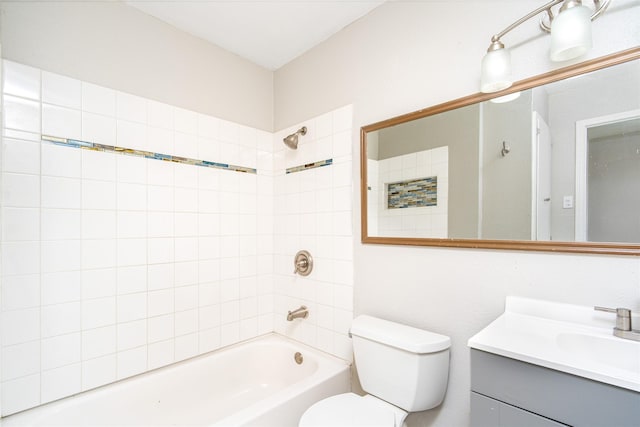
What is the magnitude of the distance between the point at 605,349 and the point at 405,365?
0.66m

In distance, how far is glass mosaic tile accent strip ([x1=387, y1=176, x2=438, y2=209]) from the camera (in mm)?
1450

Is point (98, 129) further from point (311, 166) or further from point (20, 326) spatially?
point (311, 166)

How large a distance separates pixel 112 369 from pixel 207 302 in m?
0.56

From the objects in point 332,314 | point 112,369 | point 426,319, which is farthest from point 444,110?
point 112,369

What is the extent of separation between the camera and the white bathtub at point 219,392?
1336mm

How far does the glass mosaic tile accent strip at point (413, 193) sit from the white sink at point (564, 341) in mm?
555

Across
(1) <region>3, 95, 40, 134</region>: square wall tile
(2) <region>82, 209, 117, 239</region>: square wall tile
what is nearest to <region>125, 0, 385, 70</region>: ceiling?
(1) <region>3, 95, 40, 134</region>: square wall tile

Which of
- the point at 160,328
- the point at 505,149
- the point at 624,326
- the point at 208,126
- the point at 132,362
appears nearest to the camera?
the point at 624,326

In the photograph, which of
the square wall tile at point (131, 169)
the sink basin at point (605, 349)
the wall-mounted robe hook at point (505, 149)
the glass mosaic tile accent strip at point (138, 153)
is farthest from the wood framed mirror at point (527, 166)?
the square wall tile at point (131, 169)

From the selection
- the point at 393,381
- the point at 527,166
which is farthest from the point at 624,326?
the point at 393,381

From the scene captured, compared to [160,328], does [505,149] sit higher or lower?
higher

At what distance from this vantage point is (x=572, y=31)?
3.05ft

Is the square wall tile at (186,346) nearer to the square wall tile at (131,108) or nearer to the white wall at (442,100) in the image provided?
the white wall at (442,100)

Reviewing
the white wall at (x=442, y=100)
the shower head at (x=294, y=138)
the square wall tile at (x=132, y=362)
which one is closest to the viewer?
the white wall at (x=442, y=100)
